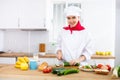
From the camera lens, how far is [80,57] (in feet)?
8.12

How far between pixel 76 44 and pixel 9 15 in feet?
7.02

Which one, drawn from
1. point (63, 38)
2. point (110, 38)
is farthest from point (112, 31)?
point (63, 38)

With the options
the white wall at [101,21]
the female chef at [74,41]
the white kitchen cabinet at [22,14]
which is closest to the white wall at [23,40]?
the white kitchen cabinet at [22,14]

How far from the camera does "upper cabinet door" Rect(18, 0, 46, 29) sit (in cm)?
417

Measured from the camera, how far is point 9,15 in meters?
4.25

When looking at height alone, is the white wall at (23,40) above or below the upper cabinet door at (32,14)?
below

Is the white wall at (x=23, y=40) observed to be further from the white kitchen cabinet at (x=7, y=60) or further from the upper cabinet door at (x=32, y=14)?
the white kitchen cabinet at (x=7, y=60)

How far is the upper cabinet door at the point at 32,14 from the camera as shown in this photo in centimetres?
417

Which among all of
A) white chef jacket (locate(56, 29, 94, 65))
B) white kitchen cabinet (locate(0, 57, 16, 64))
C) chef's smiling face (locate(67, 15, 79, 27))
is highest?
chef's smiling face (locate(67, 15, 79, 27))

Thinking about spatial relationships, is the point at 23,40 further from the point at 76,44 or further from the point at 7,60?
the point at 76,44

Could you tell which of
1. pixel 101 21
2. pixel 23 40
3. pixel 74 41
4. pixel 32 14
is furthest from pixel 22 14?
pixel 74 41

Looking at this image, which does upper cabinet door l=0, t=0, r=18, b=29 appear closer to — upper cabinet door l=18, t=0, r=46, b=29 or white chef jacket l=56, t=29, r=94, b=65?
upper cabinet door l=18, t=0, r=46, b=29

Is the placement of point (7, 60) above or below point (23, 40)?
below

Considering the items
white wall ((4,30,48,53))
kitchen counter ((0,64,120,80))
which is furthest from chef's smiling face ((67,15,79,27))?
white wall ((4,30,48,53))
